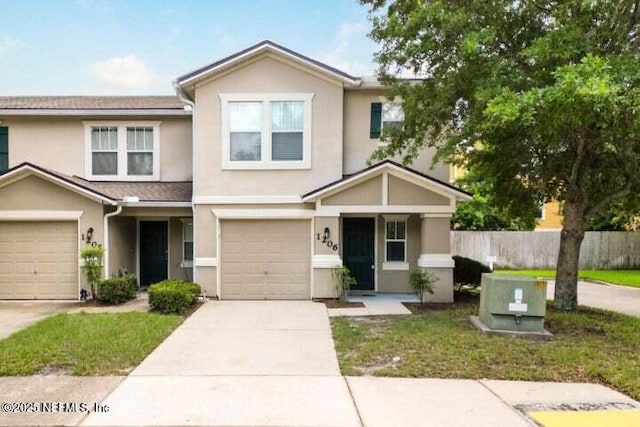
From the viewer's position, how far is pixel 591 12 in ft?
25.3

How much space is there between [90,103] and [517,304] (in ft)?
44.8

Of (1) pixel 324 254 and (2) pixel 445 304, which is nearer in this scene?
(2) pixel 445 304

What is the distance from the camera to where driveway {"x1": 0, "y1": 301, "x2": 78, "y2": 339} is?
8805mm

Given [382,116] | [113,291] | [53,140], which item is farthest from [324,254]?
[53,140]

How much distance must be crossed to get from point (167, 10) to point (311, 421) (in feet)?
49.2

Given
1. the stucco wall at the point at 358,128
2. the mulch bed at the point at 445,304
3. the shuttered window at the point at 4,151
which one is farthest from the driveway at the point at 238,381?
the shuttered window at the point at 4,151

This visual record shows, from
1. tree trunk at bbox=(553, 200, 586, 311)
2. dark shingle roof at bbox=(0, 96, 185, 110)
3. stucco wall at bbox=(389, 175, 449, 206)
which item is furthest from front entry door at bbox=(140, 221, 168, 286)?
tree trunk at bbox=(553, 200, 586, 311)

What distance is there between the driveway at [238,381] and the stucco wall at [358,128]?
558 cm

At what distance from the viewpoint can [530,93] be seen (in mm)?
6949

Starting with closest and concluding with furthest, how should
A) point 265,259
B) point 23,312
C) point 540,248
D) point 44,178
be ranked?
point 23,312 < point 44,178 < point 265,259 < point 540,248

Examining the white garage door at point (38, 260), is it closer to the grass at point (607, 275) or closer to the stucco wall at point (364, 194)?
the stucco wall at point (364, 194)

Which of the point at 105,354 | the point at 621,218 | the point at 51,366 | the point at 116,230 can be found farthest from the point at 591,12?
the point at 621,218

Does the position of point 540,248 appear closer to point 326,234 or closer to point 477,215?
point 477,215

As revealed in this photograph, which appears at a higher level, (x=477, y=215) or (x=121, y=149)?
(x=121, y=149)
